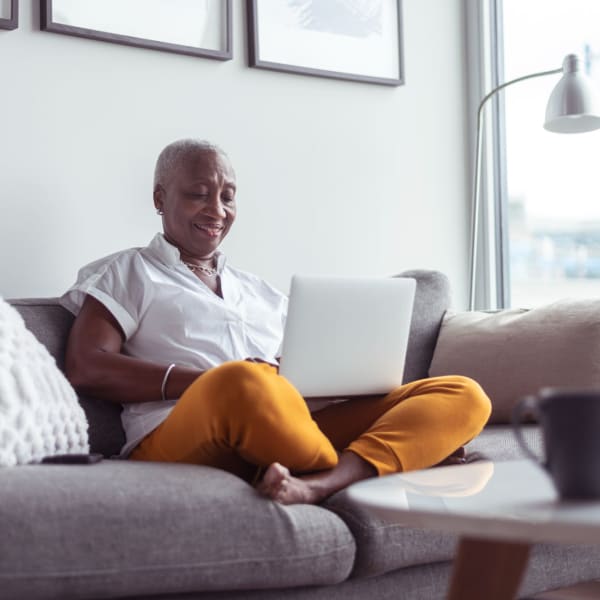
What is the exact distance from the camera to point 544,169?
3.46 metres

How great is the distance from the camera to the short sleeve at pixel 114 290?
2264 millimetres

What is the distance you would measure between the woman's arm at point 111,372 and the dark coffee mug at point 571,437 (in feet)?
4.02

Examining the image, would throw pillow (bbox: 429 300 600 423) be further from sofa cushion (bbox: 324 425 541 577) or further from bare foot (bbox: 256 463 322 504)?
bare foot (bbox: 256 463 322 504)

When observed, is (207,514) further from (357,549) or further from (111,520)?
(357,549)

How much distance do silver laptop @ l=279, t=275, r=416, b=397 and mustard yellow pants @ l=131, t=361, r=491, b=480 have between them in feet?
0.25

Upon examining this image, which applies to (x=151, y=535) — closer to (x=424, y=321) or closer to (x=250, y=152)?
(x=424, y=321)

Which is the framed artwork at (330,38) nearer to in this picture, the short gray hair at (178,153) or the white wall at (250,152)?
the white wall at (250,152)

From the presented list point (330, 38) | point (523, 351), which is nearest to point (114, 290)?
point (523, 351)

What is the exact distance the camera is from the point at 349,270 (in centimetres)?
328

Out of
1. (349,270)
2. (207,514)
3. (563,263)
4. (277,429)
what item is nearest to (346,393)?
(277,429)

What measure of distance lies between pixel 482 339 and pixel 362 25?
1228mm

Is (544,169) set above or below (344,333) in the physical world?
above

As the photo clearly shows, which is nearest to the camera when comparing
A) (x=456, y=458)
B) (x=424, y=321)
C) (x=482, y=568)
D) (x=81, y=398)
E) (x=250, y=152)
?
(x=482, y=568)

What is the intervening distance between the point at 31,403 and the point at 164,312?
535mm
